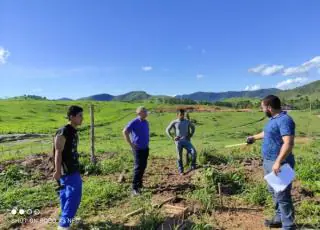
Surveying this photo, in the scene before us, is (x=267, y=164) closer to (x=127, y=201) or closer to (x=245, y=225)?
(x=245, y=225)

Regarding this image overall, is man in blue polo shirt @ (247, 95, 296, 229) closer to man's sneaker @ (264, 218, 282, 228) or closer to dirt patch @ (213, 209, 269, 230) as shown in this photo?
man's sneaker @ (264, 218, 282, 228)

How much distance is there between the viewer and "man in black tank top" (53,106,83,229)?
595cm

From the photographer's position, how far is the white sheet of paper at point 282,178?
5652 millimetres

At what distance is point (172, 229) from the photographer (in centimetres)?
631

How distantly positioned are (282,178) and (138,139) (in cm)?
362

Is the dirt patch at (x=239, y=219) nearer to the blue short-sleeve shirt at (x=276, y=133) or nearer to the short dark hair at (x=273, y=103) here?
the blue short-sleeve shirt at (x=276, y=133)

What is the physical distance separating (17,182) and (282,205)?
688cm

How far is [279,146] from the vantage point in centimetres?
588

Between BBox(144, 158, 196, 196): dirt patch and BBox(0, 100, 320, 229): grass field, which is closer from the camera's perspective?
BBox(0, 100, 320, 229): grass field

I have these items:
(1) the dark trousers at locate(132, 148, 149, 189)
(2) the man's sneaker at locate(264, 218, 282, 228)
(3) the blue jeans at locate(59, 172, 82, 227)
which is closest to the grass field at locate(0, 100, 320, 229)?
(2) the man's sneaker at locate(264, 218, 282, 228)

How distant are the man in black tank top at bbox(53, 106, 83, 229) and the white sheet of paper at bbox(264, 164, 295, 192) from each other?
2928 mm

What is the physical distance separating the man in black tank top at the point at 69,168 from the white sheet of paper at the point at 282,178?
2.93 meters

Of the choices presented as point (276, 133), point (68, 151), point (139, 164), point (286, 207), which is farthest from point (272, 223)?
point (68, 151)

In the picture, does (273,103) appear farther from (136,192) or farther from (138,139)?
(136,192)
